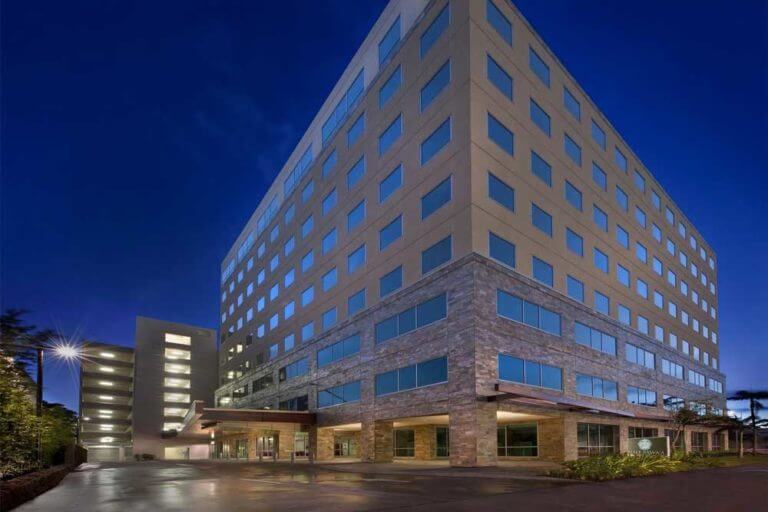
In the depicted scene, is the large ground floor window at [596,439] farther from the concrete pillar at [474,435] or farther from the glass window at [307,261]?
the glass window at [307,261]

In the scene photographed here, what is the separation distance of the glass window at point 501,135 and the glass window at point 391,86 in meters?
9.25

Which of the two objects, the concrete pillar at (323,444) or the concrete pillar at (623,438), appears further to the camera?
the concrete pillar at (323,444)

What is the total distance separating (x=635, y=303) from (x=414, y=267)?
2506 cm

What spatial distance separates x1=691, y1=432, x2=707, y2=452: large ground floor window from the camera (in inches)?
2535

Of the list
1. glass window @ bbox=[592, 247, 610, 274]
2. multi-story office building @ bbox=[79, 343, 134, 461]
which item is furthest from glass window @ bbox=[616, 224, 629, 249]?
multi-story office building @ bbox=[79, 343, 134, 461]

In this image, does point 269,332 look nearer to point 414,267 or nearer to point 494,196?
point 414,267

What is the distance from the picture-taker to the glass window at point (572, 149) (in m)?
44.8

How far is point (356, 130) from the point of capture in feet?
163

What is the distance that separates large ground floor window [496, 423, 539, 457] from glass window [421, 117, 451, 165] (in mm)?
18760

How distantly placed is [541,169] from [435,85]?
31.3 feet

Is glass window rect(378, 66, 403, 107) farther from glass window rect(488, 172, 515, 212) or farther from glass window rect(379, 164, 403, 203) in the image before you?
glass window rect(488, 172, 515, 212)

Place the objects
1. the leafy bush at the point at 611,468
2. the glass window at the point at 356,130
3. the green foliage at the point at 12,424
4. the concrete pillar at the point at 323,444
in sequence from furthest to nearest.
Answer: the concrete pillar at the point at 323,444, the glass window at the point at 356,130, the leafy bush at the point at 611,468, the green foliage at the point at 12,424

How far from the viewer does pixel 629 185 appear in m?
55.7

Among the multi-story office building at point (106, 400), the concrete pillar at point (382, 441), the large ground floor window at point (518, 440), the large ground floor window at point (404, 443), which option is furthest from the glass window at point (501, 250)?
the multi-story office building at point (106, 400)
